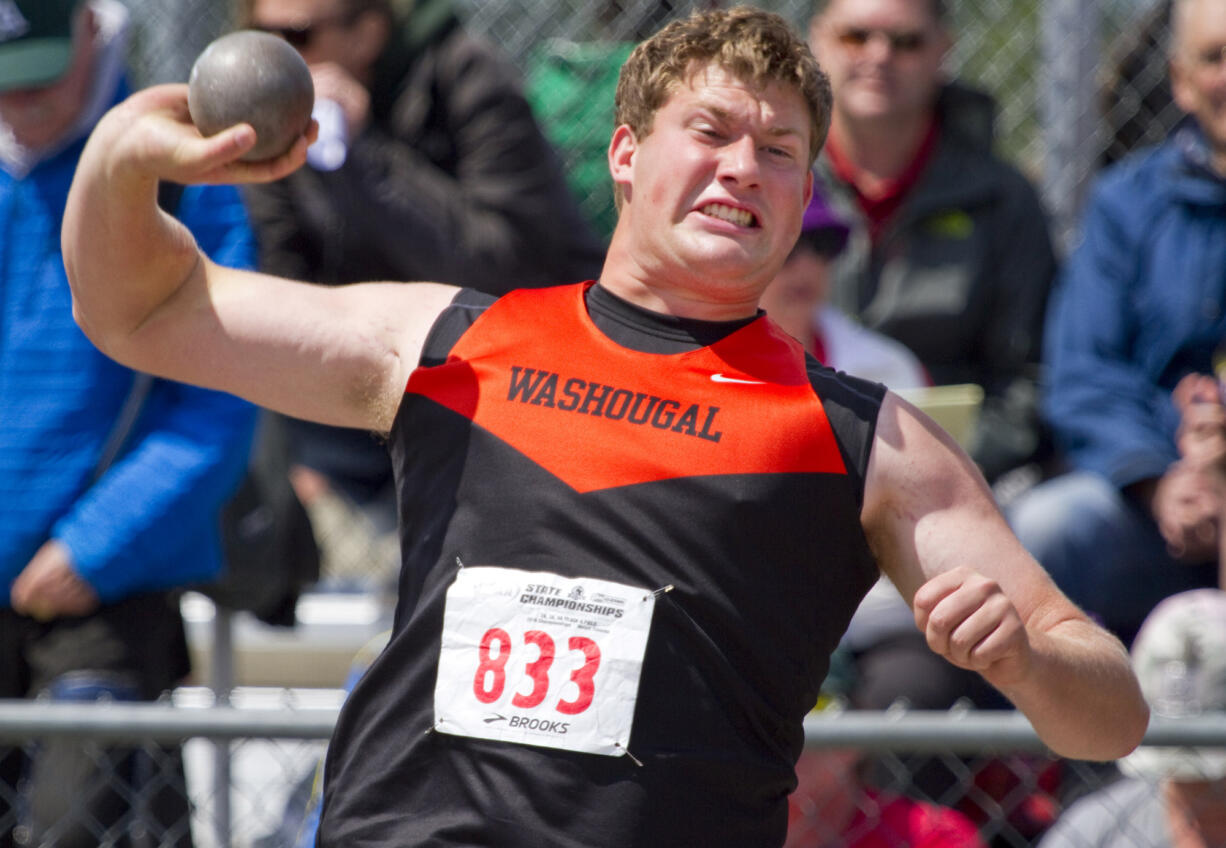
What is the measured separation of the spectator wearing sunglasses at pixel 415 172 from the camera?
433cm

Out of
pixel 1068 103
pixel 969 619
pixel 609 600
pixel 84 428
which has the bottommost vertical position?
pixel 84 428

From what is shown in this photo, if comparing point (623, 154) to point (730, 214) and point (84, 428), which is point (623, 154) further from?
point (84, 428)

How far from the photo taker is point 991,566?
2.15 metres

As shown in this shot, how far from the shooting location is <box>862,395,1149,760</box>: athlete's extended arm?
6.88 feet

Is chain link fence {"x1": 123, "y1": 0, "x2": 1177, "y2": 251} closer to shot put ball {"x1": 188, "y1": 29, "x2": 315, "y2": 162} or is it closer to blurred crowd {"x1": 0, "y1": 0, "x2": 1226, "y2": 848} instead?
blurred crowd {"x1": 0, "y1": 0, "x2": 1226, "y2": 848}

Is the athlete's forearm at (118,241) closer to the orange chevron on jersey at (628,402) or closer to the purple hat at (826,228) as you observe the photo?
the orange chevron on jersey at (628,402)

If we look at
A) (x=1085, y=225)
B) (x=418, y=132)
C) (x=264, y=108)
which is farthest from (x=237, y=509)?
(x=1085, y=225)

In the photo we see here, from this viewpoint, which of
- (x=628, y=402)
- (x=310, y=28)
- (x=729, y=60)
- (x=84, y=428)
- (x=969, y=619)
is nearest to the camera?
(x=969, y=619)

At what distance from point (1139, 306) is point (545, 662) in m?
2.86

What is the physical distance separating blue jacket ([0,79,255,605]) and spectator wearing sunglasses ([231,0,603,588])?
81cm

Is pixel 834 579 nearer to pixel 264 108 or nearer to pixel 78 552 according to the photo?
pixel 264 108

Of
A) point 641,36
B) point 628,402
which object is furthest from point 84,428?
point 641,36

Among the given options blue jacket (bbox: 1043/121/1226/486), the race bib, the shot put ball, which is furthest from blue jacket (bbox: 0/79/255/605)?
blue jacket (bbox: 1043/121/1226/486)

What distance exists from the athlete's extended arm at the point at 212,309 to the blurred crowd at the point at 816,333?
3.55 ft
